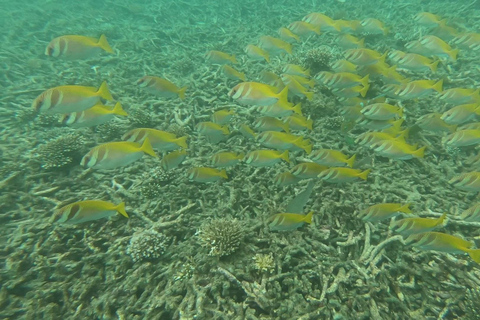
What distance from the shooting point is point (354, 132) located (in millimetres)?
5988

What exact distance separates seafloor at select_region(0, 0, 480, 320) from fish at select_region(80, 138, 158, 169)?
127cm

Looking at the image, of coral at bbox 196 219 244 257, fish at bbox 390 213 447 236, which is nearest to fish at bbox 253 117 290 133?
coral at bbox 196 219 244 257

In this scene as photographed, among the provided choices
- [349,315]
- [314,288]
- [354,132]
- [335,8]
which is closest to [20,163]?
[314,288]

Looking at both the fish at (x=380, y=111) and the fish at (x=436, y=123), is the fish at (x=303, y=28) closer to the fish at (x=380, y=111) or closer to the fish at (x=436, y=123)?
the fish at (x=380, y=111)

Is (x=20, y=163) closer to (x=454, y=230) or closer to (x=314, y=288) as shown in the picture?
(x=314, y=288)

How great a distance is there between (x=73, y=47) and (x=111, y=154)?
7.36 feet

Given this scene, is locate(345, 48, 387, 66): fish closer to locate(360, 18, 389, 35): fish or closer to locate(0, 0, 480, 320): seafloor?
locate(0, 0, 480, 320): seafloor

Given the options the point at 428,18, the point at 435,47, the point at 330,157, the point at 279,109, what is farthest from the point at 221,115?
the point at 428,18

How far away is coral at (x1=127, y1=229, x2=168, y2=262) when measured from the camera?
3.88 metres

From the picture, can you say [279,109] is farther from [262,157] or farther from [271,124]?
[262,157]

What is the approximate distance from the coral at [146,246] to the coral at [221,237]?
2.11ft

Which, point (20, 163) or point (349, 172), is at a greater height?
point (349, 172)

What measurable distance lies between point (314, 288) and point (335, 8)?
1576cm

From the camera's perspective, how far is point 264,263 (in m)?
3.55
